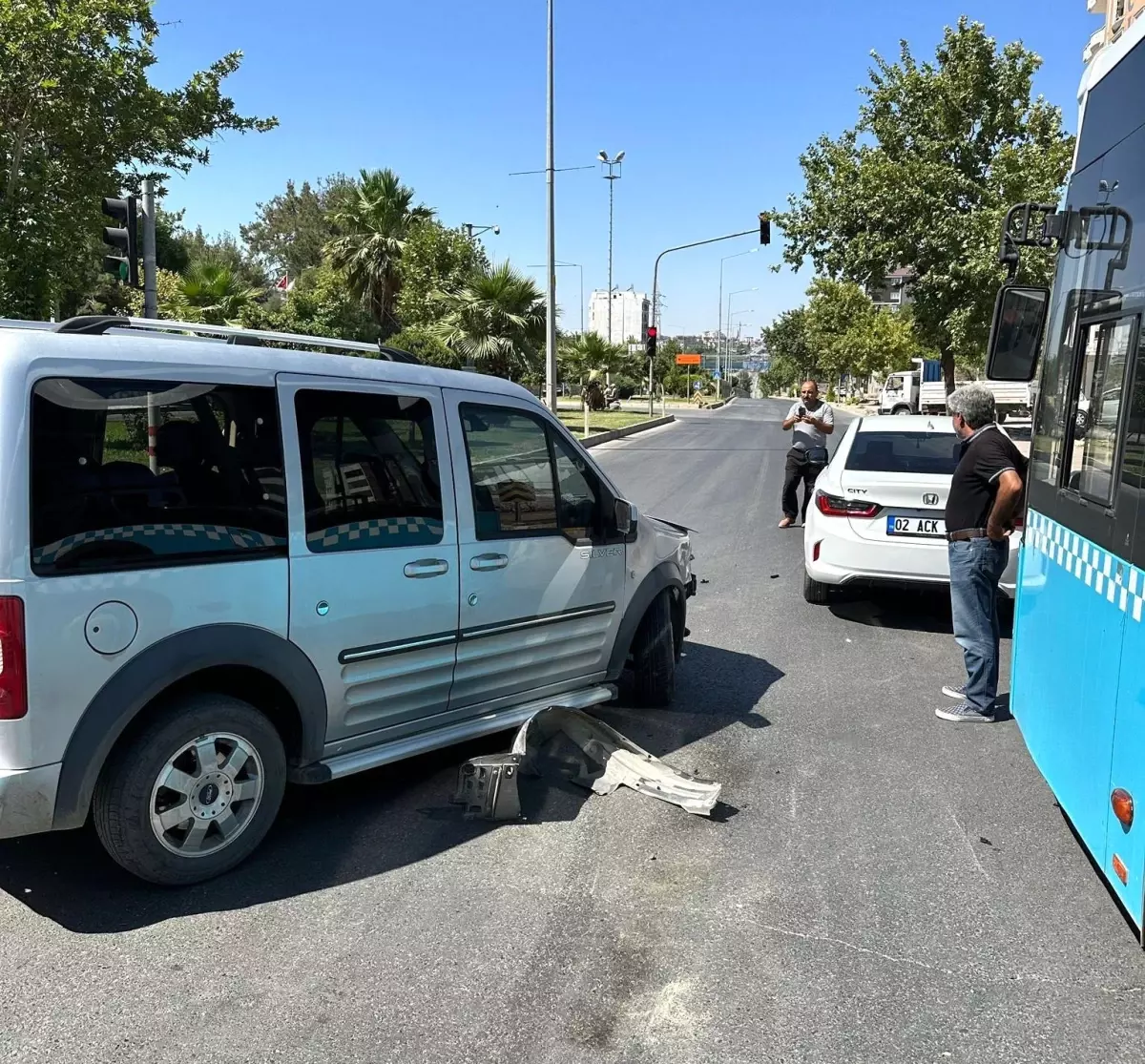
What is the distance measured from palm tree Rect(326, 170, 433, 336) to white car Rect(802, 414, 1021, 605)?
1288 inches

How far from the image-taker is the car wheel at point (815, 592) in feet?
27.9

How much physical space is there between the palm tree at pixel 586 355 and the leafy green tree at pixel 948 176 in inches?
940

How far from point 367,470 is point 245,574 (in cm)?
67

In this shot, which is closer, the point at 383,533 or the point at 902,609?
the point at 383,533

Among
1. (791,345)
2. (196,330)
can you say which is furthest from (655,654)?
(791,345)

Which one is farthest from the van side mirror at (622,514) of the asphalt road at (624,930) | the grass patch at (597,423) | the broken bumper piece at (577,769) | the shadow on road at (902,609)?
the grass patch at (597,423)

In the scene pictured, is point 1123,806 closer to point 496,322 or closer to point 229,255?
point 496,322

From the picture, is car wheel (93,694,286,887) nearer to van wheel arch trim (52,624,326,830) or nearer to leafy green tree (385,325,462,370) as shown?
van wheel arch trim (52,624,326,830)

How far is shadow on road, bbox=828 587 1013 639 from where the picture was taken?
7953 millimetres

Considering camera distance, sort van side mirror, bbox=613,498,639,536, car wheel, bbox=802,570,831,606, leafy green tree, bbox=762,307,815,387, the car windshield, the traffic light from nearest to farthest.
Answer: van side mirror, bbox=613,498,639,536
the car windshield
car wheel, bbox=802,570,831,606
the traffic light
leafy green tree, bbox=762,307,815,387

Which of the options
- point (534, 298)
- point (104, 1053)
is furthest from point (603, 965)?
point (534, 298)

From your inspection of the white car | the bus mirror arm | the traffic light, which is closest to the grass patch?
the traffic light

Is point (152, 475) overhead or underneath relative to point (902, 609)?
overhead

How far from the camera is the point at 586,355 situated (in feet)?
159
